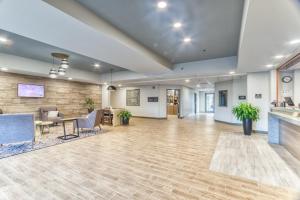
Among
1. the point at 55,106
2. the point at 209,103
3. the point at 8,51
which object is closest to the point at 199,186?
the point at 8,51

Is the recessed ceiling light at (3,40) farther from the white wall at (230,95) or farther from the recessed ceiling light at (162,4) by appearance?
the white wall at (230,95)

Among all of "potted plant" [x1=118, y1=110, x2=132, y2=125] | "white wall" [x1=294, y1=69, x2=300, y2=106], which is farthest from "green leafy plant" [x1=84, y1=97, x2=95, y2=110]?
"white wall" [x1=294, y1=69, x2=300, y2=106]

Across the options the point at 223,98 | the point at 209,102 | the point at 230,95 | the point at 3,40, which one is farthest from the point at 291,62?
the point at 209,102

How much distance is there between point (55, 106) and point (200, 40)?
26.1 ft

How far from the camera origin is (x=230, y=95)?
903 centimetres

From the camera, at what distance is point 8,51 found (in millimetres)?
5367

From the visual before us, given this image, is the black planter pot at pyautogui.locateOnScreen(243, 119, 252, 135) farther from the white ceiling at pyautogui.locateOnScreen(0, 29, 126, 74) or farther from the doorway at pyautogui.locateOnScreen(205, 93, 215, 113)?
the doorway at pyautogui.locateOnScreen(205, 93, 215, 113)

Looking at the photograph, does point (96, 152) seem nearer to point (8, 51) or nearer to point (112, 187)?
point (112, 187)

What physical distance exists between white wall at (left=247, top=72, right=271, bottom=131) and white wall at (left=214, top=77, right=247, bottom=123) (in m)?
1.73

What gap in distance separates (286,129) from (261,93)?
2460 mm

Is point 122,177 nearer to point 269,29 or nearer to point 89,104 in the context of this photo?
point 269,29

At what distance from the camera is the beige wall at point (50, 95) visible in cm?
663

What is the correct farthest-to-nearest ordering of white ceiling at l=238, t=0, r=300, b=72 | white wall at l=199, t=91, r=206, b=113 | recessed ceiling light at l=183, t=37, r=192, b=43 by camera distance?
white wall at l=199, t=91, r=206, b=113
recessed ceiling light at l=183, t=37, r=192, b=43
white ceiling at l=238, t=0, r=300, b=72

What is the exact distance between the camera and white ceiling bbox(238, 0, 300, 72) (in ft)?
6.70
